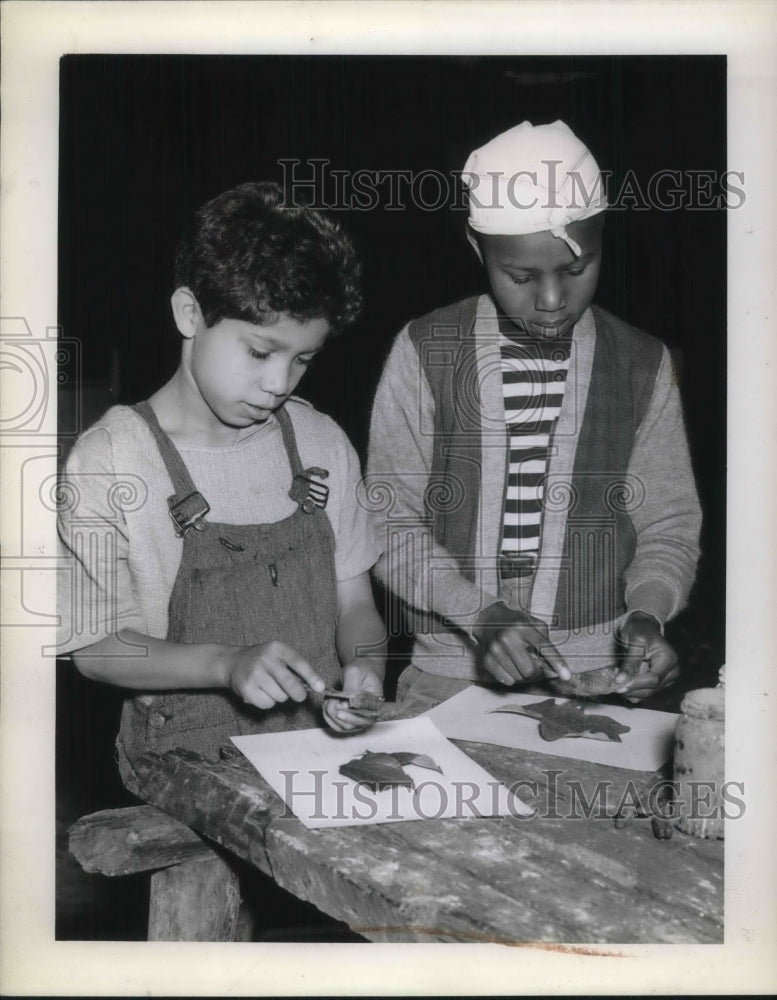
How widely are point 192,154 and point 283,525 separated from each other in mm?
610

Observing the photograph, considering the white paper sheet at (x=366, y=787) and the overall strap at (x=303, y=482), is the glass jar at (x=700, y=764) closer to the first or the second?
the white paper sheet at (x=366, y=787)

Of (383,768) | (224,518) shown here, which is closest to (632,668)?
(383,768)

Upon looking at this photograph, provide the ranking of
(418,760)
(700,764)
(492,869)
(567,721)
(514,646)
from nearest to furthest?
(492,869) → (700,764) → (418,760) → (567,721) → (514,646)

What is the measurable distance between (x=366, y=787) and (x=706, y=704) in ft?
1.49

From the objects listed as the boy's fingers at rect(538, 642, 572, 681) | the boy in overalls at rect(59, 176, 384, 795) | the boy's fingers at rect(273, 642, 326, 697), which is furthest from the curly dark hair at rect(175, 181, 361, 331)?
the boy's fingers at rect(538, 642, 572, 681)

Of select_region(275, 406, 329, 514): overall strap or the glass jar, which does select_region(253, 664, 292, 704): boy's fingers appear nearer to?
select_region(275, 406, 329, 514): overall strap

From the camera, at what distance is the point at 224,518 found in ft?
5.03

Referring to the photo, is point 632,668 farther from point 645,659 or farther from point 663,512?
point 663,512

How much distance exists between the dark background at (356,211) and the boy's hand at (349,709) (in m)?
0.36

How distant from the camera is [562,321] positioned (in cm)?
162

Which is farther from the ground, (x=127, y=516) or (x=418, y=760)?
(x=127, y=516)

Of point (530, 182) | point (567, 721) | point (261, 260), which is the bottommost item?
point (567, 721)

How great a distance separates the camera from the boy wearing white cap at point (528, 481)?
5.30 ft

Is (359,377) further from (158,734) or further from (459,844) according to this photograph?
(459,844)
